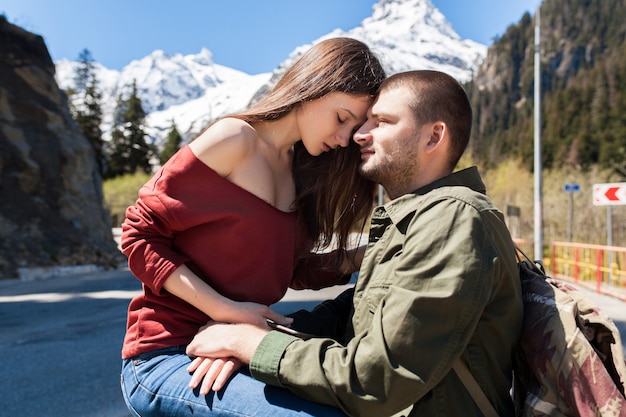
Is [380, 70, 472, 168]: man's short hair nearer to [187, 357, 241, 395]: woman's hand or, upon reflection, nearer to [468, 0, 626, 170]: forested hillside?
[187, 357, 241, 395]: woman's hand

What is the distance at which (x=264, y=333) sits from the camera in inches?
57.6

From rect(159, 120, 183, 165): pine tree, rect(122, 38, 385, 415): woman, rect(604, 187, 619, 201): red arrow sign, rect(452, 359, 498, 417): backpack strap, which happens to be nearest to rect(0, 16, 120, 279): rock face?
rect(604, 187, 619, 201): red arrow sign

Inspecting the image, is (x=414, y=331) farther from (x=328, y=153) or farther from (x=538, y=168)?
(x=538, y=168)

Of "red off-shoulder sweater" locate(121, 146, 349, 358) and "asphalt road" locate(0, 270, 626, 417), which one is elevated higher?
"red off-shoulder sweater" locate(121, 146, 349, 358)

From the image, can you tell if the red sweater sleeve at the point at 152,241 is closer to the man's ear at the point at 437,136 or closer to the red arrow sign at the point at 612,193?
the man's ear at the point at 437,136

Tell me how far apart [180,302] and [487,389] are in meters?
0.93

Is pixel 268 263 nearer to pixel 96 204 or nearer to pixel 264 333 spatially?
pixel 264 333

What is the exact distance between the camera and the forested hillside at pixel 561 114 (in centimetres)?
2788

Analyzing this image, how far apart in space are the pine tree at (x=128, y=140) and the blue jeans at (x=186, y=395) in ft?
197

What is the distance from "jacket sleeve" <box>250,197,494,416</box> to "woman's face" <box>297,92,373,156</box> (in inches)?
26.7

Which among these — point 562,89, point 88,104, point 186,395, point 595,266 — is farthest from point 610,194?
point 562,89

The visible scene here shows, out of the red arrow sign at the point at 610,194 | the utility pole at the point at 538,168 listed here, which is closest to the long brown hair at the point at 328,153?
the red arrow sign at the point at 610,194

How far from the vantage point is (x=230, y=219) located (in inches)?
64.3

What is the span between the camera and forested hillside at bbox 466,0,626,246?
2788 centimetres
